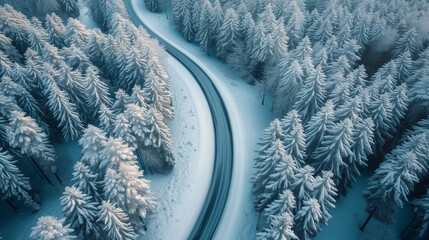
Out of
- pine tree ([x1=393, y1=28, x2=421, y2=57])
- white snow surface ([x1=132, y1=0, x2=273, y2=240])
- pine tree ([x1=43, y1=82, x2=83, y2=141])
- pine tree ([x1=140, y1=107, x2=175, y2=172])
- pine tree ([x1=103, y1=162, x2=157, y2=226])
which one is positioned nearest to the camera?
pine tree ([x1=103, y1=162, x2=157, y2=226])

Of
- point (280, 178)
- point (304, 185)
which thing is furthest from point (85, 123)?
point (304, 185)

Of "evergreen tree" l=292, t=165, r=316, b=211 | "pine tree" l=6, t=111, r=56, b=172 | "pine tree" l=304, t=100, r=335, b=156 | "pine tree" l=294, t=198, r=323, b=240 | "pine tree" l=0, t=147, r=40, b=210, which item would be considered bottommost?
"pine tree" l=0, t=147, r=40, b=210

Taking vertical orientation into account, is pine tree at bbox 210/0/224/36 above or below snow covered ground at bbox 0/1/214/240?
above

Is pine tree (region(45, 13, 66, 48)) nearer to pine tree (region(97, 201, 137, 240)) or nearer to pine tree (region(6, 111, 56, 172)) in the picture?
pine tree (region(6, 111, 56, 172))

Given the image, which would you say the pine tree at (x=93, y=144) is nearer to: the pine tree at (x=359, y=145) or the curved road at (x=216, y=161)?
the curved road at (x=216, y=161)

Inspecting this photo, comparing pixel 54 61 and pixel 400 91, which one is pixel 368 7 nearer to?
pixel 400 91

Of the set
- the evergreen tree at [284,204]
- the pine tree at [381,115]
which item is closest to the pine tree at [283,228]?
the evergreen tree at [284,204]

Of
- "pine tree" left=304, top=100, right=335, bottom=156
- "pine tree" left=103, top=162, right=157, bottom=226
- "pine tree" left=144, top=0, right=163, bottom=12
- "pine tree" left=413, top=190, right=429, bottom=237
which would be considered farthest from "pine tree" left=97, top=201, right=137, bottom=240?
"pine tree" left=144, top=0, right=163, bottom=12
